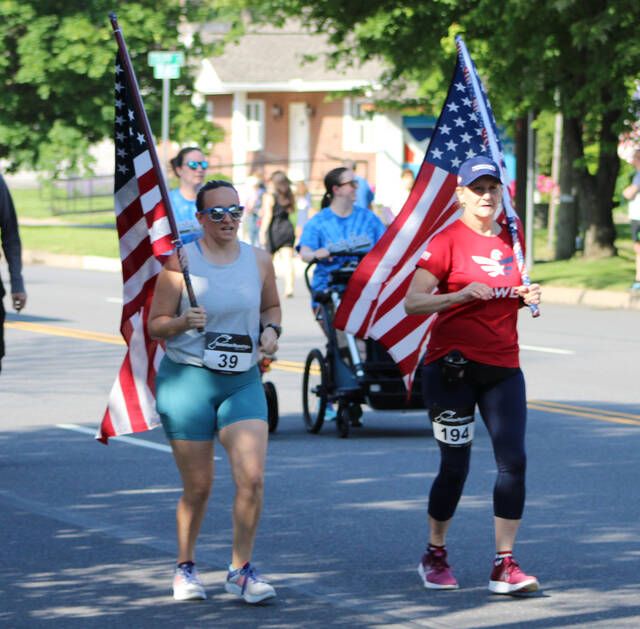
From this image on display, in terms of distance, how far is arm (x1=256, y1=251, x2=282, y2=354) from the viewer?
7125 millimetres

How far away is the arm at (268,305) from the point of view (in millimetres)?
7125

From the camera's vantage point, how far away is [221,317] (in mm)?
7020

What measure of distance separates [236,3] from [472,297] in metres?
25.5

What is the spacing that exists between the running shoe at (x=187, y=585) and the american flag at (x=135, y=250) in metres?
0.99

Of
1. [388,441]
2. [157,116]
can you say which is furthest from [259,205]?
[388,441]

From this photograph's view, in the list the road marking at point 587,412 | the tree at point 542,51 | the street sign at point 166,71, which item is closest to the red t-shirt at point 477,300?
the road marking at point 587,412

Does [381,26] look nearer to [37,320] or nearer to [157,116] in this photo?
[37,320]

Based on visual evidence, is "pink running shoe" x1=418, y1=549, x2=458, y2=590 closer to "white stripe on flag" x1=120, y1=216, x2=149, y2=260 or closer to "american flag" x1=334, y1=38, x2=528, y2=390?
"american flag" x1=334, y1=38, x2=528, y2=390

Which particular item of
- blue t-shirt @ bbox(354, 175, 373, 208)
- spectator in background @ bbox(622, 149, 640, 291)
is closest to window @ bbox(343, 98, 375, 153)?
spectator in background @ bbox(622, 149, 640, 291)

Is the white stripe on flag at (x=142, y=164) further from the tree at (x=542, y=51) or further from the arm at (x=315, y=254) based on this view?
the tree at (x=542, y=51)

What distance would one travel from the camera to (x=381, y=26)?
29.7 metres

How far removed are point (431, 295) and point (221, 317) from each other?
3.01 ft

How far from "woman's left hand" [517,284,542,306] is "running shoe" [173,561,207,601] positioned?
178 cm

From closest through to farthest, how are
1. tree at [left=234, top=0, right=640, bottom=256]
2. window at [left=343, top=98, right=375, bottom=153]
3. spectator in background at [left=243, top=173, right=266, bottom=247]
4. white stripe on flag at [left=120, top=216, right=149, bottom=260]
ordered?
white stripe on flag at [left=120, top=216, right=149, bottom=260] < tree at [left=234, top=0, right=640, bottom=256] < spectator in background at [left=243, top=173, right=266, bottom=247] < window at [left=343, top=98, right=375, bottom=153]
